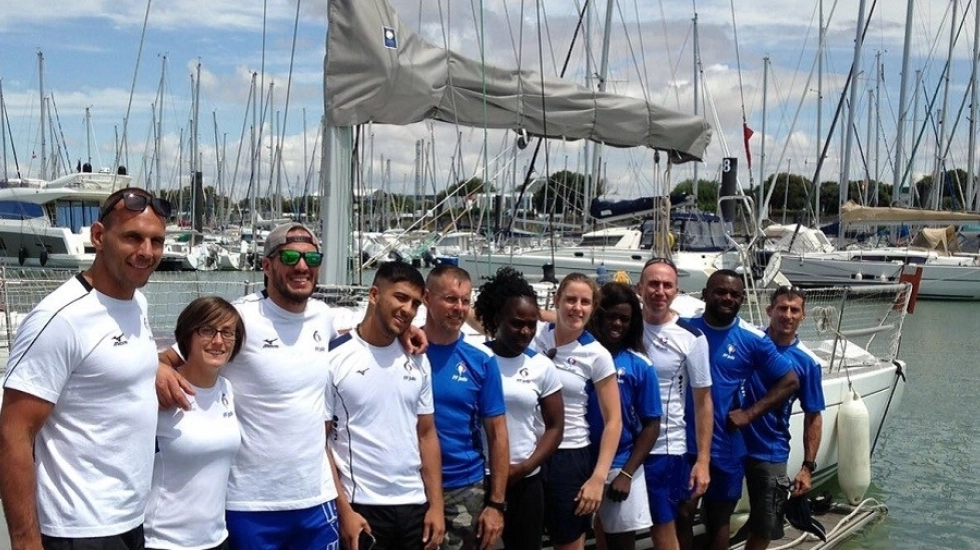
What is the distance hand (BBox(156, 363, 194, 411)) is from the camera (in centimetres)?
328

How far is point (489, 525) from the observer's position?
4.19 meters

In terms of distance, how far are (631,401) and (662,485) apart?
0.62 m

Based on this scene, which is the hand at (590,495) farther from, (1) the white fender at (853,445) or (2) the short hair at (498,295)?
(1) the white fender at (853,445)

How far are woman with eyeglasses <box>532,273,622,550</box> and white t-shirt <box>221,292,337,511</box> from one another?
138 centimetres

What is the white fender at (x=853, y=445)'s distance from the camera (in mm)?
8430

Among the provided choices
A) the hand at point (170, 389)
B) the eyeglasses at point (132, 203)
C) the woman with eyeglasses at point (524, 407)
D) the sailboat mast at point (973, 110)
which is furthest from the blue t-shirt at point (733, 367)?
the sailboat mast at point (973, 110)

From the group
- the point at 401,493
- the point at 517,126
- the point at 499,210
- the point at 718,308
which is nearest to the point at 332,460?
the point at 401,493

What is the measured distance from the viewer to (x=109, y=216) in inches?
123

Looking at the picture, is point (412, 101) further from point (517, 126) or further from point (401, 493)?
point (401, 493)

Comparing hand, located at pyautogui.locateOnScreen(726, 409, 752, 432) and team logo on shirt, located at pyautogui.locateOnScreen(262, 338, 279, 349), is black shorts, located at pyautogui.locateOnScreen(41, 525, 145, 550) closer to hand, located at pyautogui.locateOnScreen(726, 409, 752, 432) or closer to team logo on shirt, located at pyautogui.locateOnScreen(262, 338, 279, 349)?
team logo on shirt, located at pyautogui.locateOnScreen(262, 338, 279, 349)

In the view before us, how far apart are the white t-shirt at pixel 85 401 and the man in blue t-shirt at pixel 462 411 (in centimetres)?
135

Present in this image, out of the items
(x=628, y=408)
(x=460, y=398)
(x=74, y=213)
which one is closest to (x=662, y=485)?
(x=628, y=408)

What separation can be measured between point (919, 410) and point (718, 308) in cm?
1042

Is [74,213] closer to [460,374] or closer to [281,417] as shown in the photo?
[460,374]
